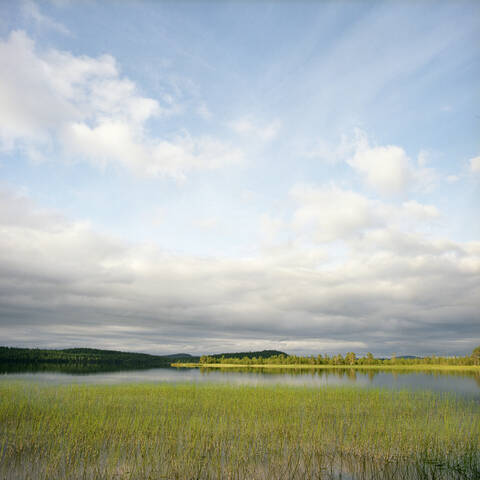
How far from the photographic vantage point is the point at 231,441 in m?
16.7

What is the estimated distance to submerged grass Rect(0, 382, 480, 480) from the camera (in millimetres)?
12992

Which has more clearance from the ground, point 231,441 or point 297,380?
point 231,441

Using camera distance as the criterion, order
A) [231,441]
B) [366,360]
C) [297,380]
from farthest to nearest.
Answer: [366,360] → [297,380] → [231,441]

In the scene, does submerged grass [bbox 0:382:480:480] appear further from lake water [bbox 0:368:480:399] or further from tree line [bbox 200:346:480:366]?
tree line [bbox 200:346:480:366]

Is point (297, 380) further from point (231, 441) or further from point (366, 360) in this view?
point (366, 360)

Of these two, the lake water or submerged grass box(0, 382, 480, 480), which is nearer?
submerged grass box(0, 382, 480, 480)

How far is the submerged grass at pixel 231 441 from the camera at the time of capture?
1299cm

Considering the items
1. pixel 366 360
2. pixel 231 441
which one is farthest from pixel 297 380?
pixel 366 360

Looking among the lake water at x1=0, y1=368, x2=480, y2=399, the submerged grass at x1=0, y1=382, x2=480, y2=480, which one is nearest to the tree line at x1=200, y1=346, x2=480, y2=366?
the lake water at x1=0, y1=368, x2=480, y2=399

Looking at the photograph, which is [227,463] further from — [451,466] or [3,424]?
[3,424]

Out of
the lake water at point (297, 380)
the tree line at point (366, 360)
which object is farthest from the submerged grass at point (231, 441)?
the tree line at point (366, 360)

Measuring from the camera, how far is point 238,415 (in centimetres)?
2278

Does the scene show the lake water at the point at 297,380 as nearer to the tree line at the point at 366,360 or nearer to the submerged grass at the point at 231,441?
the submerged grass at the point at 231,441

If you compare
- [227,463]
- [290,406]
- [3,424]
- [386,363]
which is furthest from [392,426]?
[386,363]
